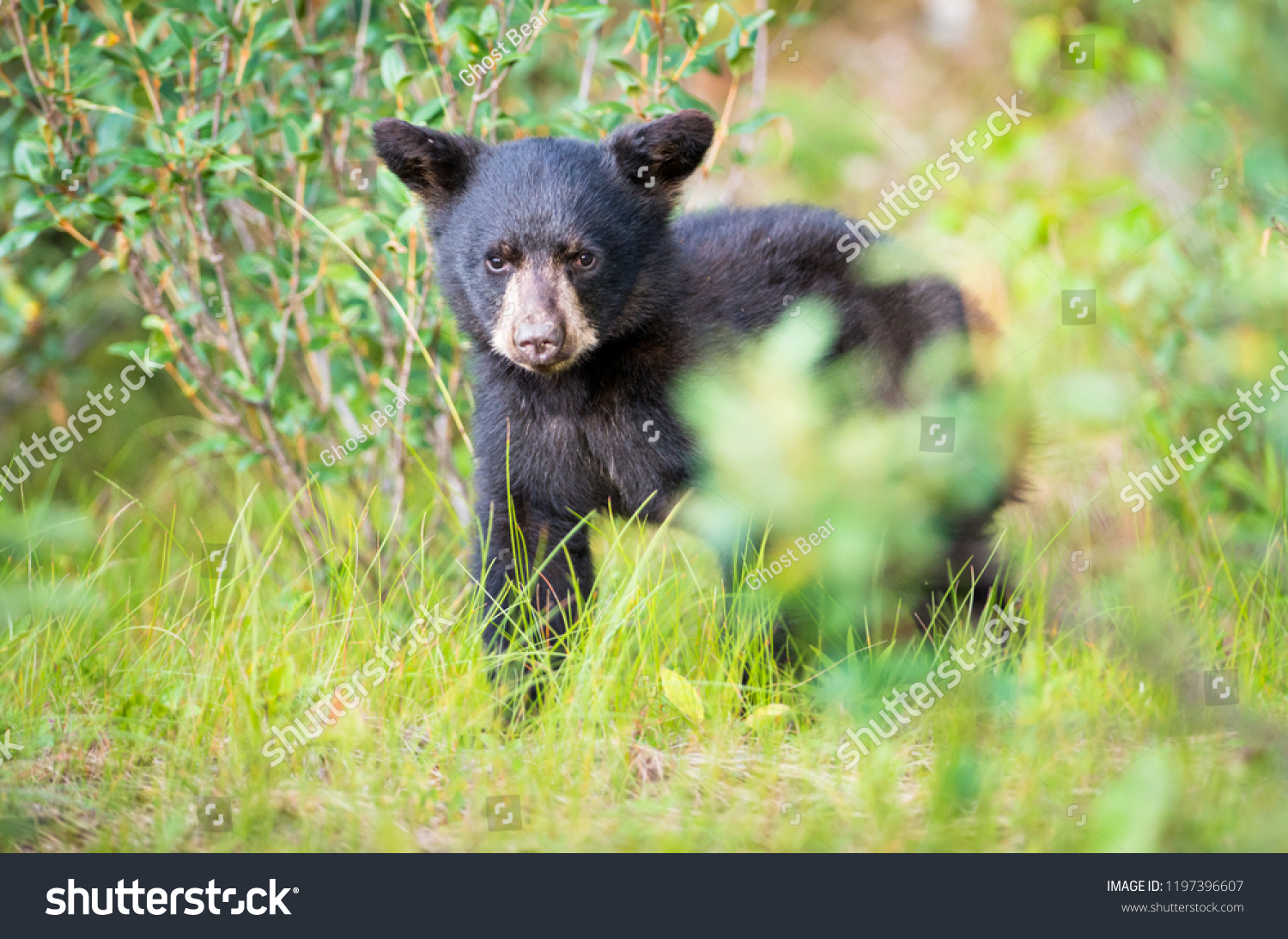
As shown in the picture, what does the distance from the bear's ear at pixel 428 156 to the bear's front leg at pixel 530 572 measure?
3.69 ft

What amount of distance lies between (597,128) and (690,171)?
0.62 metres

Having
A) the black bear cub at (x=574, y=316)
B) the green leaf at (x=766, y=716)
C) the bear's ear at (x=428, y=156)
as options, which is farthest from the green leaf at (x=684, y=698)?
the bear's ear at (x=428, y=156)

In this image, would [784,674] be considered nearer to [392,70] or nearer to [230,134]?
[392,70]

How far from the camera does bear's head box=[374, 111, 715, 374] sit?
3762 millimetres

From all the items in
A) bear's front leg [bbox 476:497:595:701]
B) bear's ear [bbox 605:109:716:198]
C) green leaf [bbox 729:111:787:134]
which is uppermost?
green leaf [bbox 729:111:787:134]

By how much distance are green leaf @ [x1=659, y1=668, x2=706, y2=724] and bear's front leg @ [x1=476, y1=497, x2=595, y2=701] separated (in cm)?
57

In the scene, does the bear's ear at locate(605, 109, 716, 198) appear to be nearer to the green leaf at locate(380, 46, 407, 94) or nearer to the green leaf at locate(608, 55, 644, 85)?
the green leaf at locate(608, 55, 644, 85)

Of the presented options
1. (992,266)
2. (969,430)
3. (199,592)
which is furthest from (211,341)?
(969,430)

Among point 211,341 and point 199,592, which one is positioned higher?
point 211,341

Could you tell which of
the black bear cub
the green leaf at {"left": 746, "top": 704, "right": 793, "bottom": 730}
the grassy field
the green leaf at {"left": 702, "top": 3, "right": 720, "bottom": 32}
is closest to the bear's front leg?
the black bear cub

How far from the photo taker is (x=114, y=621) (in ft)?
13.6

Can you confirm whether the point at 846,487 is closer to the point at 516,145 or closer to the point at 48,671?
the point at 516,145

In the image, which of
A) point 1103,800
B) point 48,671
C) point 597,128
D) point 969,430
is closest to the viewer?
point 969,430

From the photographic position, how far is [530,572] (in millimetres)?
3996
